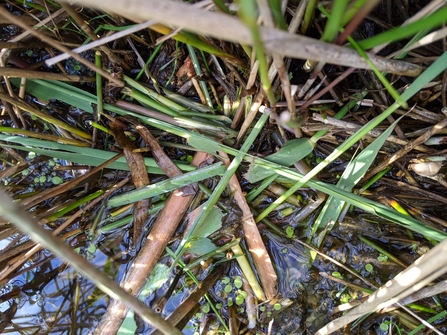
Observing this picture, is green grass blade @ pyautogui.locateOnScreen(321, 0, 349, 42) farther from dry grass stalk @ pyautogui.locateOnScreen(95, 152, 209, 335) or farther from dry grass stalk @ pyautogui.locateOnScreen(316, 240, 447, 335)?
dry grass stalk @ pyautogui.locateOnScreen(95, 152, 209, 335)

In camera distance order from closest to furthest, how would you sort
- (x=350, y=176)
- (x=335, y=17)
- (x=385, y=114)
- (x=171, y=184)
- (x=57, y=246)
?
(x=57, y=246)
(x=335, y=17)
(x=385, y=114)
(x=350, y=176)
(x=171, y=184)

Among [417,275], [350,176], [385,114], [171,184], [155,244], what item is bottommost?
[417,275]

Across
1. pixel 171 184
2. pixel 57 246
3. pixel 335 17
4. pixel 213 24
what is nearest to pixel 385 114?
pixel 335 17

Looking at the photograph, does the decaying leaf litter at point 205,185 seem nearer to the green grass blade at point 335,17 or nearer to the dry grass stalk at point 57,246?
the green grass blade at point 335,17

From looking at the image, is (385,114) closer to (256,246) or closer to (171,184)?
(256,246)

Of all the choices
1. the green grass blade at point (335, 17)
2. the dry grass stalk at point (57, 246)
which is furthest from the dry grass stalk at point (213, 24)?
the dry grass stalk at point (57, 246)

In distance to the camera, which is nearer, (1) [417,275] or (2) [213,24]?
(2) [213,24]

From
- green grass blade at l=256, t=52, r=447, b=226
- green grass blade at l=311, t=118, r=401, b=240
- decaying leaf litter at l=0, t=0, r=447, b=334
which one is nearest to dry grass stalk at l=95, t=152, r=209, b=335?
decaying leaf litter at l=0, t=0, r=447, b=334

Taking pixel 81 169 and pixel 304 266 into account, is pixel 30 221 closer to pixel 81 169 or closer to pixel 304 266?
pixel 81 169

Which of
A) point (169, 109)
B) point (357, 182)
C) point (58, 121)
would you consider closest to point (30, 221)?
point (169, 109)
